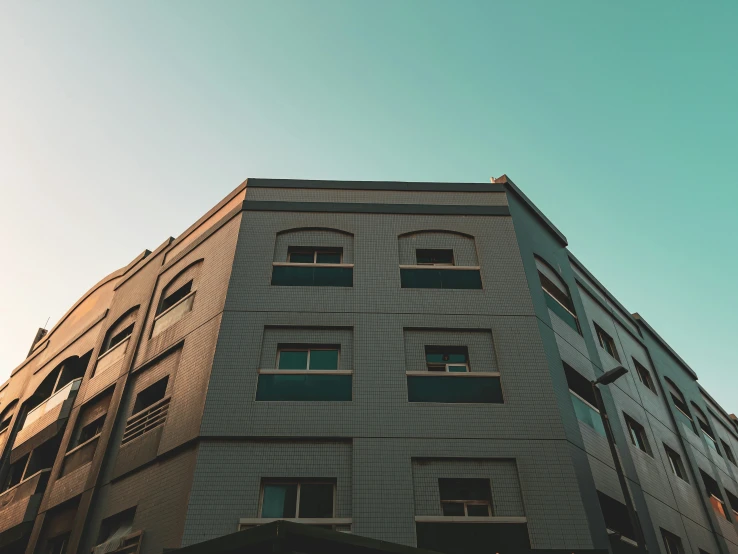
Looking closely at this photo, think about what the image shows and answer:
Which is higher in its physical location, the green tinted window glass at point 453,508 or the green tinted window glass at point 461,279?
the green tinted window glass at point 461,279

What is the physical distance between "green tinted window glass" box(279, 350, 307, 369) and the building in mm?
40

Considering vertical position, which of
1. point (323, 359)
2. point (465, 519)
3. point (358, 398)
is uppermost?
point (323, 359)

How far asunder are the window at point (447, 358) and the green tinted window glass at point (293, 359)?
2.80m

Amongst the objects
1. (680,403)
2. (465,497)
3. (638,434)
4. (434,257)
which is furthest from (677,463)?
(465,497)

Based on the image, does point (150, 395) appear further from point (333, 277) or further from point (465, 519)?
A: point (465, 519)

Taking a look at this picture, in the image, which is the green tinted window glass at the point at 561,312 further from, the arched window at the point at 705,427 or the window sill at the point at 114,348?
the window sill at the point at 114,348

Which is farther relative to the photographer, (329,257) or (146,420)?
(329,257)

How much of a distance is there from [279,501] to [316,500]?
2.30ft

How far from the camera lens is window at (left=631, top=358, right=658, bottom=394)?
784 inches

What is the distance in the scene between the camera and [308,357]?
1249cm

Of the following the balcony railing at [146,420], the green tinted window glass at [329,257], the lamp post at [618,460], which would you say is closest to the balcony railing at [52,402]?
the balcony railing at [146,420]

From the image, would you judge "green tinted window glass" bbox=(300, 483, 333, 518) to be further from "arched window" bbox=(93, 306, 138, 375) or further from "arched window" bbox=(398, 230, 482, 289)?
"arched window" bbox=(93, 306, 138, 375)

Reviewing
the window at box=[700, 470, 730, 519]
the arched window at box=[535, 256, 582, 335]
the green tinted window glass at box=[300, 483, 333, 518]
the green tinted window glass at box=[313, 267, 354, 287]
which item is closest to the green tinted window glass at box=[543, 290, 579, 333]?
the arched window at box=[535, 256, 582, 335]

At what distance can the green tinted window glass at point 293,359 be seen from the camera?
12.3 metres
